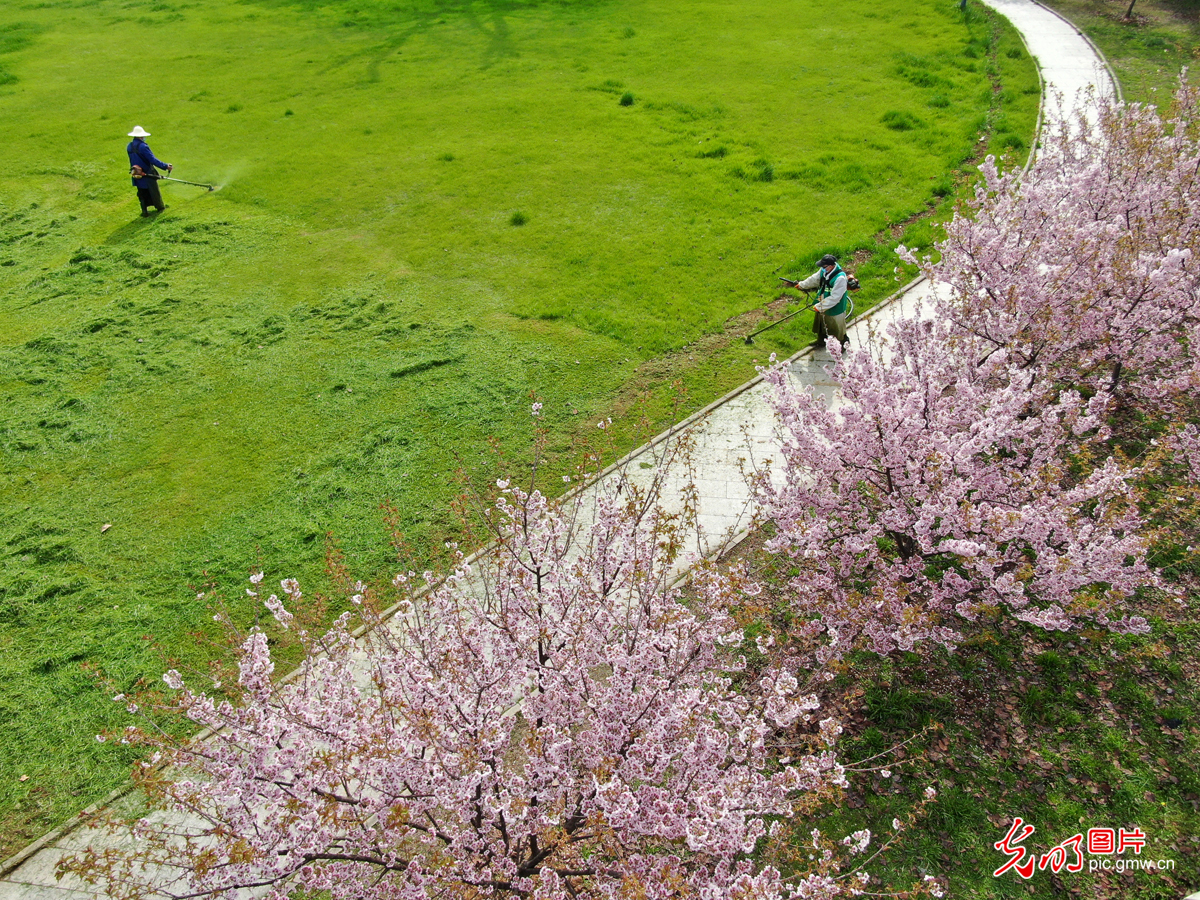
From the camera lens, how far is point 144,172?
14.4 m

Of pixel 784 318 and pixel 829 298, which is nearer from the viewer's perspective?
pixel 829 298

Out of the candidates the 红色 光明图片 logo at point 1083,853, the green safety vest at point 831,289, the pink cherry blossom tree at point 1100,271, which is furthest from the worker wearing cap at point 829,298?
the 红色 光明图片 logo at point 1083,853

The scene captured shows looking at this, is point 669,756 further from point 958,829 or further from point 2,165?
point 2,165

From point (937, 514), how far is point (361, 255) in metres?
10.8

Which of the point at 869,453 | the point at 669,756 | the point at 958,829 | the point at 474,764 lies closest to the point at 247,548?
the point at 474,764

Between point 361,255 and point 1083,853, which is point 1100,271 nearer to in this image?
point 1083,853

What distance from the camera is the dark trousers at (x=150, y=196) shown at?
1443 cm

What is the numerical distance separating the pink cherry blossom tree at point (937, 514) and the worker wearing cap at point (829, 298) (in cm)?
296

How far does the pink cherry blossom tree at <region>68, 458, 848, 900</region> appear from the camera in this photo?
4239 mm

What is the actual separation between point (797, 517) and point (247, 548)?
232 inches

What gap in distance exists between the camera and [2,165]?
16609mm

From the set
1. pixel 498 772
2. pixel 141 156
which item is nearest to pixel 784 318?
pixel 498 772

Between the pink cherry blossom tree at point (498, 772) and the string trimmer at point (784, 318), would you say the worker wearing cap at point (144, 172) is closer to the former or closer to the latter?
the string trimmer at point (784, 318)

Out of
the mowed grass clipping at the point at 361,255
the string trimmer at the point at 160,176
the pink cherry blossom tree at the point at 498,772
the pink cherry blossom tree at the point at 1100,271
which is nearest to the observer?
the pink cherry blossom tree at the point at 498,772
